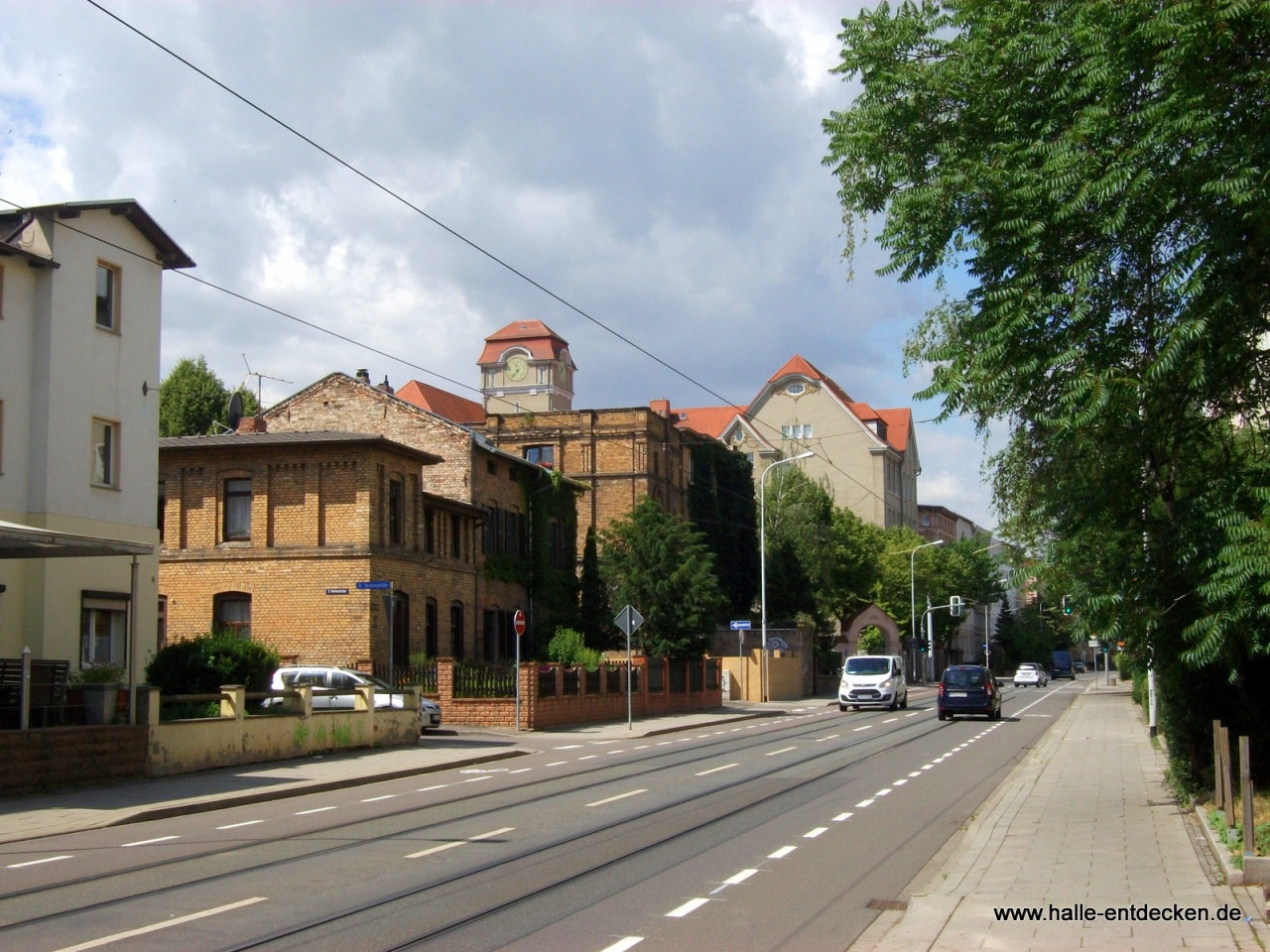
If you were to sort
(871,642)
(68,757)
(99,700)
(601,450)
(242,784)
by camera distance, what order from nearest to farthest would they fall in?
(68,757) < (242,784) < (99,700) < (601,450) < (871,642)

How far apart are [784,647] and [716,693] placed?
930 cm

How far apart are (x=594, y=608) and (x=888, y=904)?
39051mm

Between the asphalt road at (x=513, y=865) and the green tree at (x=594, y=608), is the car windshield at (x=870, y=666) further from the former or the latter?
the asphalt road at (x=513, y=865)

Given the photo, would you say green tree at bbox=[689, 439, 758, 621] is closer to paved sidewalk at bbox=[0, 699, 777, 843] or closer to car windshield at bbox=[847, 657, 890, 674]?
A: car windshield at bbox=[847, 657, 890, 674]

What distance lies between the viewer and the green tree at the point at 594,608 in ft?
158

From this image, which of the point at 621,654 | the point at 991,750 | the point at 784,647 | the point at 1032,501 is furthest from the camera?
the point at 784,647

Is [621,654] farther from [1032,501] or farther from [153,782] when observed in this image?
[1032,501]

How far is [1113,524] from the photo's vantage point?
1319cm

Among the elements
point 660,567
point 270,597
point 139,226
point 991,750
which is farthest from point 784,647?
point 139,226

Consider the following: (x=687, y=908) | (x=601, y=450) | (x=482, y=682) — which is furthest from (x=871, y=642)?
(x=687, y=908)

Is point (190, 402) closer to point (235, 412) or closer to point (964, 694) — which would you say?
point (235, 412)

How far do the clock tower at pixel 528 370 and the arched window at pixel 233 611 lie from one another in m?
67.8

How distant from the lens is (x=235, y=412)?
43.6 meters

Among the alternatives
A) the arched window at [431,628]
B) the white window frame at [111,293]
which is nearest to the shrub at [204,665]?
the white window frame at [111,293]
